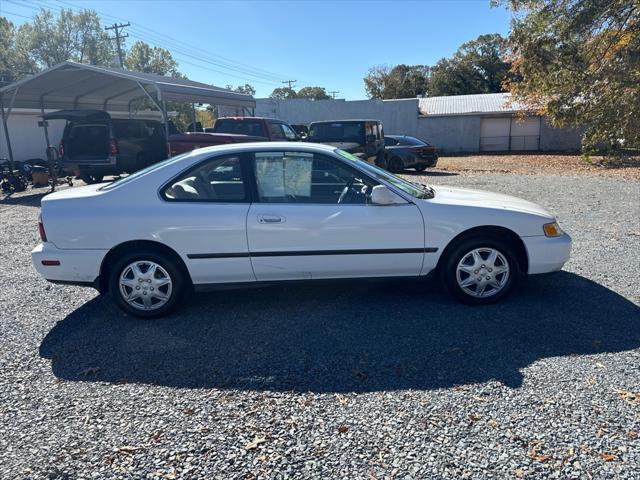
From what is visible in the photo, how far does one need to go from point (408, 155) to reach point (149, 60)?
45.7 m

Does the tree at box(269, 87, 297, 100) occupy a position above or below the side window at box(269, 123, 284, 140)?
above

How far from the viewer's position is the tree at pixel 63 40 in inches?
1700

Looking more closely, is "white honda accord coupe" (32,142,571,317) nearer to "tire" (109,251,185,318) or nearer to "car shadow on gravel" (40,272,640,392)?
"tire" (109,251,185,318)

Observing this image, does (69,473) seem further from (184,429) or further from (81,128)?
(81,128)

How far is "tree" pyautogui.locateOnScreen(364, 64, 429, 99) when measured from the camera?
5406 cm

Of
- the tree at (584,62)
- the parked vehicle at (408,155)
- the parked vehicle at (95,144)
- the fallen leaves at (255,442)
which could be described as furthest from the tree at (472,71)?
the fallen leaves at (255,442)

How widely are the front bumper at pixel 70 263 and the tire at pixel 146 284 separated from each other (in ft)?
0.53

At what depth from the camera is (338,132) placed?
14.9m

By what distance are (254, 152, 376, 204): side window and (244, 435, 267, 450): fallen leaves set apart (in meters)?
2.16

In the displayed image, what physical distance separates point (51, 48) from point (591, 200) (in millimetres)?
50148

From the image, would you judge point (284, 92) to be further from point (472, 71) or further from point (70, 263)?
Result: point (70, 263)

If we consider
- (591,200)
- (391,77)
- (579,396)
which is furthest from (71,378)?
(391,77)

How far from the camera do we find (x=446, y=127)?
3067 centimetres

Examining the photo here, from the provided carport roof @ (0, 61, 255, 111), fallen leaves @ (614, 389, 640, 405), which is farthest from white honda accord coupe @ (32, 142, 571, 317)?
carport roof @ (0, 61, 255, 111)
